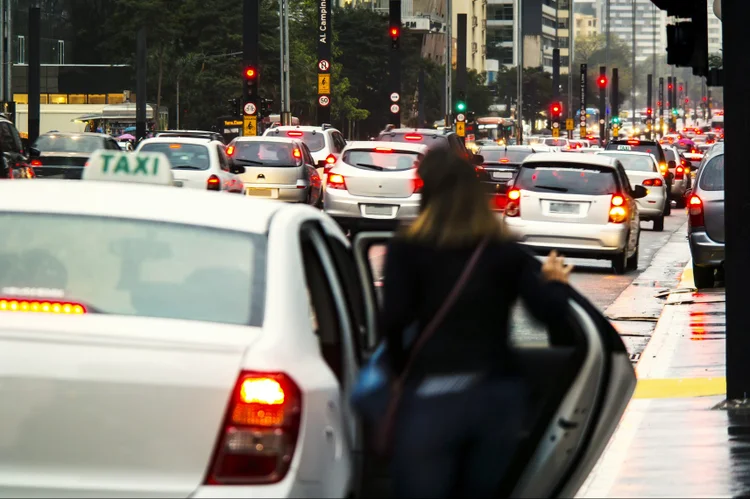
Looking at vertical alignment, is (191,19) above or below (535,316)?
above

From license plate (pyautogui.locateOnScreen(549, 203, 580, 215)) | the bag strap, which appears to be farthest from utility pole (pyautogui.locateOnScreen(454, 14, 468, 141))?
the bag strap

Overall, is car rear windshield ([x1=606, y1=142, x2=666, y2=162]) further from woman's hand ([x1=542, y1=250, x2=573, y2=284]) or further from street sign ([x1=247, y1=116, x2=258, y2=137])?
woman's hand ([x1=542, y1=250, x2=573, y2=284])

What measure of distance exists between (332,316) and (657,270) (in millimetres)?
18742

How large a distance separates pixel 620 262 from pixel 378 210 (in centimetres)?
470

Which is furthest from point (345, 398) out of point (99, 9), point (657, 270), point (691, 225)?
point (99, 9)

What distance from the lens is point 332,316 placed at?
5664 mm

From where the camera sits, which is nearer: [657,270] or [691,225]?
[691,225]

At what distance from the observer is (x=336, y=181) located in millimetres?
26000

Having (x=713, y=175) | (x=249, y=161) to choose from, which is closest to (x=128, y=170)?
(x=713, y=175)

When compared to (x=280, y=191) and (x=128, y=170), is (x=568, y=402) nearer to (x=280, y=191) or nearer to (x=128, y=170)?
(x=128, y=170)

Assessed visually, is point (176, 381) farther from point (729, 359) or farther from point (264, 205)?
point (729, 359)

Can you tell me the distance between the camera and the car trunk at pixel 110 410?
4711 mm

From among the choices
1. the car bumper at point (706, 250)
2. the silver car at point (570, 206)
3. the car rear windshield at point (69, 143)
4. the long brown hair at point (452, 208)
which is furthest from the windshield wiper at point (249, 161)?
the long brown hair at point (452, 208)

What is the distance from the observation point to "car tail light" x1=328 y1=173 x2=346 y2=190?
2595 cm
